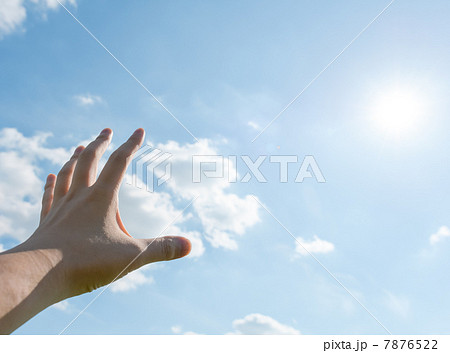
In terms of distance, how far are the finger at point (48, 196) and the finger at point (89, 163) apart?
874 millimetres

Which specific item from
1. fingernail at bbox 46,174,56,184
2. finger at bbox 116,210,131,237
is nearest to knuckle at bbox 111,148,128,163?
finger at bbox 116,210,131,237

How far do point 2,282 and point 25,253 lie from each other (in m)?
0.34

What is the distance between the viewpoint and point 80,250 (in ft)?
9.40

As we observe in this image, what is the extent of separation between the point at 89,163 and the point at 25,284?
129cm

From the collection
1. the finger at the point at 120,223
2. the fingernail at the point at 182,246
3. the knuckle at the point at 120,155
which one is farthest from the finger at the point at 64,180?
the fingernail at the point at 182,246

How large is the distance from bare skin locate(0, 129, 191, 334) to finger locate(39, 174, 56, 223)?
0.58 meters

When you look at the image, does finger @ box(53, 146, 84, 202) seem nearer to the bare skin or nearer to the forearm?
the bare skin

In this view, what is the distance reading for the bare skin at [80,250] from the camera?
2.47 m

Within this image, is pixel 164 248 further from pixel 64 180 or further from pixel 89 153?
pixel 64 180

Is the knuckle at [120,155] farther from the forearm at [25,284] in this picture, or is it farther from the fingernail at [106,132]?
the forearm at [25,284]

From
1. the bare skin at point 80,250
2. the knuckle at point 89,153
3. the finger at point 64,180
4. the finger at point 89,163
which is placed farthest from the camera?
the finger at point 64,180

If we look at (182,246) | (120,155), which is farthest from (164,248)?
(120,155)
